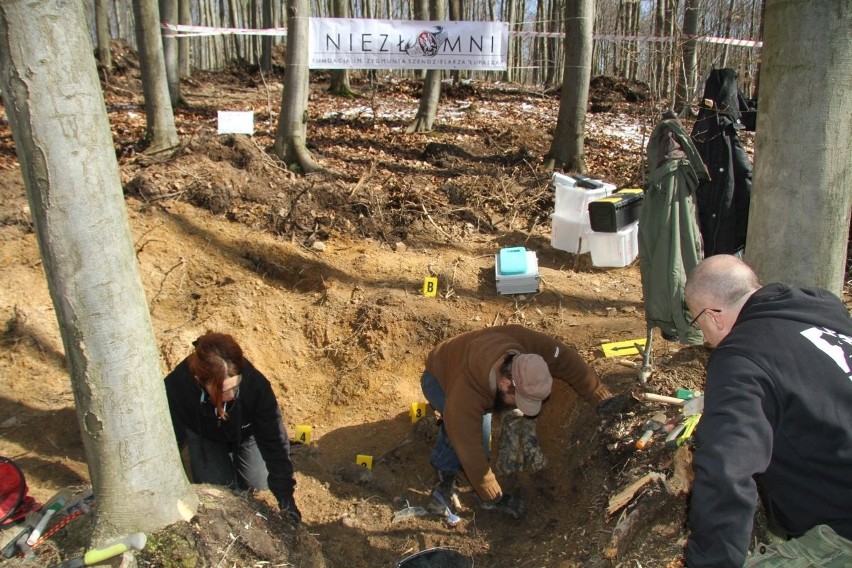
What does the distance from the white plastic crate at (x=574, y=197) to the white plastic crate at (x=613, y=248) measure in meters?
0.26

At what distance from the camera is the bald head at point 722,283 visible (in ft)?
7.19

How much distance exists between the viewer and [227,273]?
20.9 feet

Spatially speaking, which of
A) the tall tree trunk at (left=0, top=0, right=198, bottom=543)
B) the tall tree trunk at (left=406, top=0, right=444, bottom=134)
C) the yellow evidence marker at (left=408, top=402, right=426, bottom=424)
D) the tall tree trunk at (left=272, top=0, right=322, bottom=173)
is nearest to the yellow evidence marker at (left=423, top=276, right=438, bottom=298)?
the yellow evidence marker at (left=408, top=402, right=426, bottom=424)

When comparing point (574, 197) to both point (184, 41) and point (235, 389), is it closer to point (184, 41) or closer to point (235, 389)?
point (235, 389)

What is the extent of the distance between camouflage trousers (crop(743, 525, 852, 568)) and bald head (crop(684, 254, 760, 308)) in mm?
765

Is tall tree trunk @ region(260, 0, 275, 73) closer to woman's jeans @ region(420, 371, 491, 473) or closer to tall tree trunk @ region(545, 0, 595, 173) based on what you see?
tall tree trunk @ region(545, 0, 595, 173)

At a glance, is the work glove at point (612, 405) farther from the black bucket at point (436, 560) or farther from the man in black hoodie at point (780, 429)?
the man in black hoodie at point (780, 429)

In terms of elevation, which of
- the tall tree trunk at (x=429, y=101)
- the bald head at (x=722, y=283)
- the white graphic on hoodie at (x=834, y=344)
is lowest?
the white graphic on hoodie at (x=834, y=344)

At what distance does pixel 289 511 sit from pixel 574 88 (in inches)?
253

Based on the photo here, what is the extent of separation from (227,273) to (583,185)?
3.55 m

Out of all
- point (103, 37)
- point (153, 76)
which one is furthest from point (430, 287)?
point (103, 37)

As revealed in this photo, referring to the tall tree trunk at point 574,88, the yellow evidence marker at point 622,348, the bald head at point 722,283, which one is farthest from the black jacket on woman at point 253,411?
the tall tree trunk at point 574,88

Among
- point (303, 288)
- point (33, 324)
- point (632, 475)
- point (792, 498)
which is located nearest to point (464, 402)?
point (632, 475)

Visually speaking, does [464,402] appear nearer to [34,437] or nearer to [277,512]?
[277,512]
